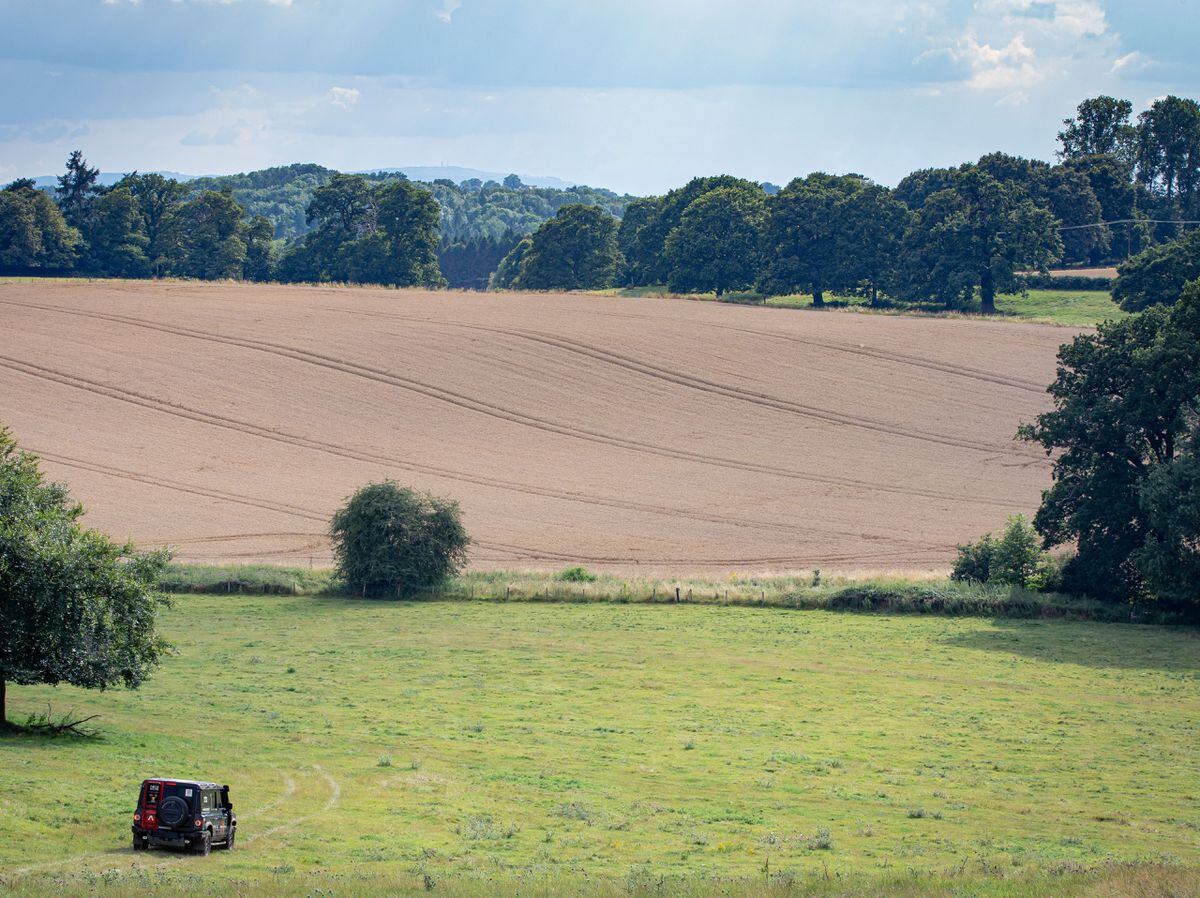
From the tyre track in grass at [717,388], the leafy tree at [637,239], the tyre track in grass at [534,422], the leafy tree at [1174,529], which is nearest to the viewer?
the leafy tree at [1174,529]

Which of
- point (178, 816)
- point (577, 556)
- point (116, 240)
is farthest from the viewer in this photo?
point (116, 240)

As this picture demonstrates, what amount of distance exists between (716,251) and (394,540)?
299ft

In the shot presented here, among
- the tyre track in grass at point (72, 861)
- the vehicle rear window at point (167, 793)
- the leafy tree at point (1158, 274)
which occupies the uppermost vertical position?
the leafy tree at point (1158, 274)

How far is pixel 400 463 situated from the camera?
7338cm

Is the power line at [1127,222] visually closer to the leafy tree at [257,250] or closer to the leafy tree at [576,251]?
the leafy tree at [576,251]

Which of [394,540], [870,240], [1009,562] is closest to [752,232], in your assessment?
[870,240]

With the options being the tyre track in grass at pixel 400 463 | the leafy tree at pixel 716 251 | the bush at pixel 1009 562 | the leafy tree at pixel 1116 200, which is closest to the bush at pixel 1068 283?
the leafy tree at pixel 1116 200

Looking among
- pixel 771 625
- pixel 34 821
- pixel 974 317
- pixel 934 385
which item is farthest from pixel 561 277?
pixel 34 821

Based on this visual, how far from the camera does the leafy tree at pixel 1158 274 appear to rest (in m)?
103

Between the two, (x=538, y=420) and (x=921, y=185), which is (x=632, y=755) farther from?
(x=921, y=185)

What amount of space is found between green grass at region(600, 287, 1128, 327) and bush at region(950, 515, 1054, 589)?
60320mm

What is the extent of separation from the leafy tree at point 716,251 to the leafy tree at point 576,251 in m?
16.3

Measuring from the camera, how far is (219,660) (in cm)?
4012

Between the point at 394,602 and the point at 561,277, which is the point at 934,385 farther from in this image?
the point at 561,277
